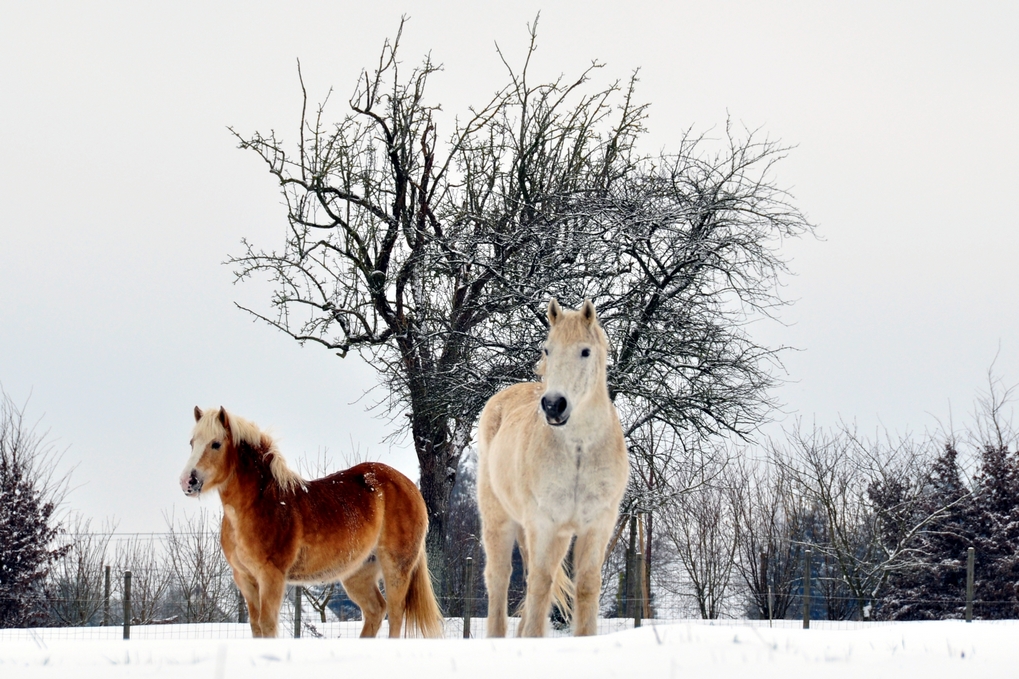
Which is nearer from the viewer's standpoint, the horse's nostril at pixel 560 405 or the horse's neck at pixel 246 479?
the horse's nostril at pixel 560 405

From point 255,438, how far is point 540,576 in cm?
271

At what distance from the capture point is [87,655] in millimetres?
3277

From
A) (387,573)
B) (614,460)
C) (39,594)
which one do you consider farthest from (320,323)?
(614,460)

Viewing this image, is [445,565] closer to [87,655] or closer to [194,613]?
[194,613]

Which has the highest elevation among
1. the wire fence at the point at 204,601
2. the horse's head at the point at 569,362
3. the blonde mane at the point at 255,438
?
the horse's head at the point at 569,362

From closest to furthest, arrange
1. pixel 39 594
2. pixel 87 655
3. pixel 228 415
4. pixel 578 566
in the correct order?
pixel 87 655
pixel 578 566
pixel 228 415
pixel 39 594

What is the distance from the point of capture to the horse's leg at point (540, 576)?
570 cm

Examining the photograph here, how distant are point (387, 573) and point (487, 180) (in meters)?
11.6

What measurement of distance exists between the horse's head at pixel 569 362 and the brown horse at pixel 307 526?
258 cm

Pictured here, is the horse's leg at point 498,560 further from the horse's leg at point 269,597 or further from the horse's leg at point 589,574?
the horse's leg at point 269,597

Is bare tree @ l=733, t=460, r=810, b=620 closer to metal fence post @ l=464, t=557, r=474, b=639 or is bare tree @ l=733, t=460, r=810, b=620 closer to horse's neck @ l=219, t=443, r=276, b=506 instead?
metal fence post @ l=464, t=557, r=474, b=639

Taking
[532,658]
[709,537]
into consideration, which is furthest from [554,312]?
[709,537]

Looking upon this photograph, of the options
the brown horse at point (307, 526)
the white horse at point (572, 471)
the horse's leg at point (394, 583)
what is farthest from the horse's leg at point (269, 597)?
the white horse at point (572, 471)

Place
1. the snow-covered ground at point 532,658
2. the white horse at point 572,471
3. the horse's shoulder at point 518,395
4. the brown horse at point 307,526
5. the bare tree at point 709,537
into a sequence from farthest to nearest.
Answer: the bare tree at point 709,537, the horse's shoulder at point 518,395, the brown horse at point 307,526, the white horse at point 572,471, the snow-covered ground at point 532,658
